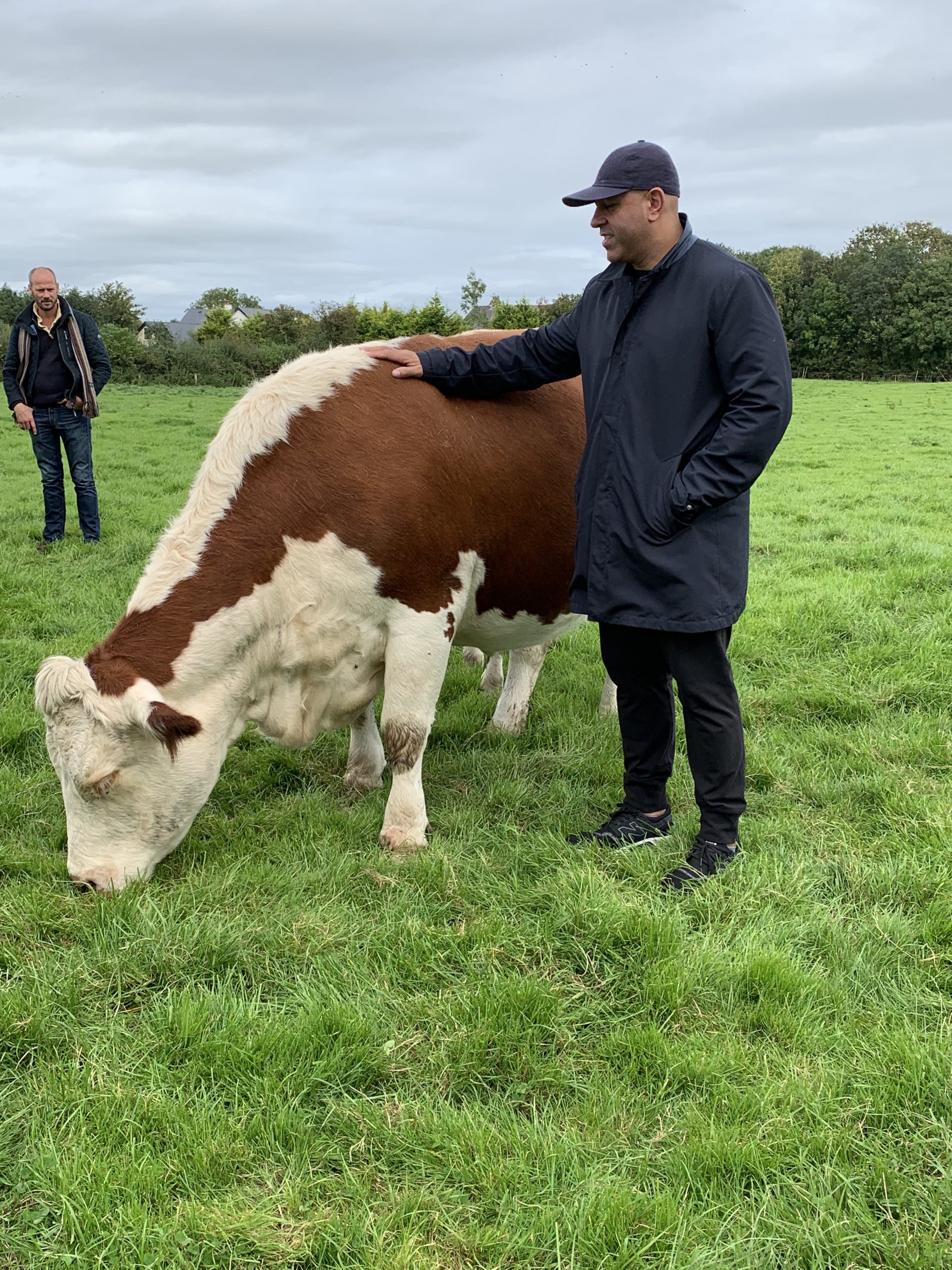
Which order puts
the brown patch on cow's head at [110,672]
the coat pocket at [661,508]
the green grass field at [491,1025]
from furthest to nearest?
the brown patch on cow's head at [110,672] < the coat pocket at [661,508] < the green grass field at [491,1025]

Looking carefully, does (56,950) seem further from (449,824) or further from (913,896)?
(913,896)

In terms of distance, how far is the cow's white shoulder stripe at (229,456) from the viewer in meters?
4.05

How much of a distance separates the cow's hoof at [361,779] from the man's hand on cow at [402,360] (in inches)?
79.7

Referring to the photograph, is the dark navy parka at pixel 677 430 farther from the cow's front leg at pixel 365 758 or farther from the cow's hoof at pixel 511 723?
the cow's hoof at pixel 511 723

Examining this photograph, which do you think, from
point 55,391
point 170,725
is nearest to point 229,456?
point 170,725

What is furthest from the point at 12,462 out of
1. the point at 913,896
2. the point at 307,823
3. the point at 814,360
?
the point at 814,360

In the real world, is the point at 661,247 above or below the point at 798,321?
below

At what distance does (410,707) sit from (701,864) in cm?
142

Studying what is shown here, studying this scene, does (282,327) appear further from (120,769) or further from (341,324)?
(120,769)

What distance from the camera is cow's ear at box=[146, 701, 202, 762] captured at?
3.76 m

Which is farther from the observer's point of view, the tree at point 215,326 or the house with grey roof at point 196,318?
the house with grey roof at point 196,318

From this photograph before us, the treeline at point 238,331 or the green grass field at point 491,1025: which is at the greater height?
the treeline at point 238,331

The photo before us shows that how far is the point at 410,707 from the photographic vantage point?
14.5 feet

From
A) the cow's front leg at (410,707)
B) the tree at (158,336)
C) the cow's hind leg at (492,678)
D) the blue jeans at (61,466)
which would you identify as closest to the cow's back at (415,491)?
the cow's front leg at (410,707)
